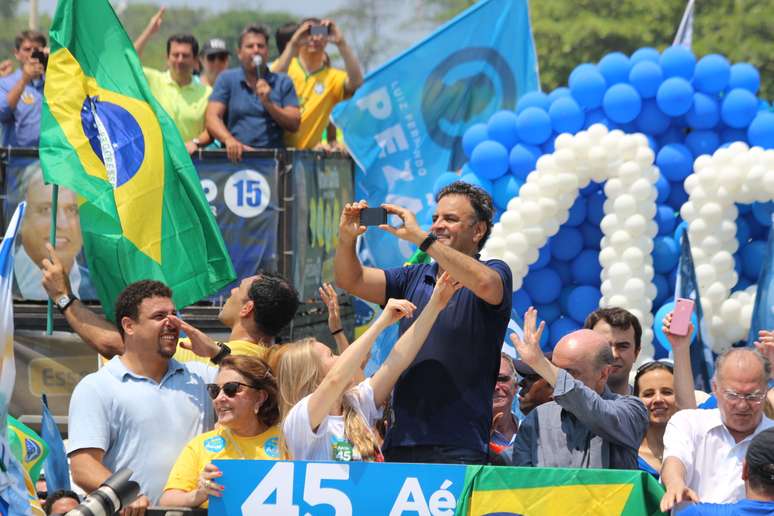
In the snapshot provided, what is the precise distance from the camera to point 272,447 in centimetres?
590

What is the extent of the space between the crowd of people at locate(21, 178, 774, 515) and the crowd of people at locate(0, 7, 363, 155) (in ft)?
11.9

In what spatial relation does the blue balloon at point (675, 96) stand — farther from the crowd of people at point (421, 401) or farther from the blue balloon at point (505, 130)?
the crowd of people at point (421, 401)

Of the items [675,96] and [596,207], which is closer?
[675,96]

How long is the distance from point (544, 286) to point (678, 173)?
4.55 ft

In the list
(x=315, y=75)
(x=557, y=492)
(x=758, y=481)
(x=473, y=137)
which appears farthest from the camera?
(x=473, y=137)

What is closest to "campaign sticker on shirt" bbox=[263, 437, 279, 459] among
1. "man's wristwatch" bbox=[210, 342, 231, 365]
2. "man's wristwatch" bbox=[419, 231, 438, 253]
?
"man's wristwatch" bbox=[210, 342, 231, 365]

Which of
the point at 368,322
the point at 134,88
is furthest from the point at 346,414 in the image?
the point at 368,322

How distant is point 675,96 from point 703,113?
0.94ft

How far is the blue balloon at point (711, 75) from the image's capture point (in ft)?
37.4

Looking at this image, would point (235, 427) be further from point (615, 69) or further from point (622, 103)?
point (615, 69)

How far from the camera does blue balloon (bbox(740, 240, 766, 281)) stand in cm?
1132

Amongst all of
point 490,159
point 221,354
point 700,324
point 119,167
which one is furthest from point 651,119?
point 221,354

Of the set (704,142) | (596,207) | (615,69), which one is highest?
(615,69)

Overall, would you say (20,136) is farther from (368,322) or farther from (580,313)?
(580,313)
